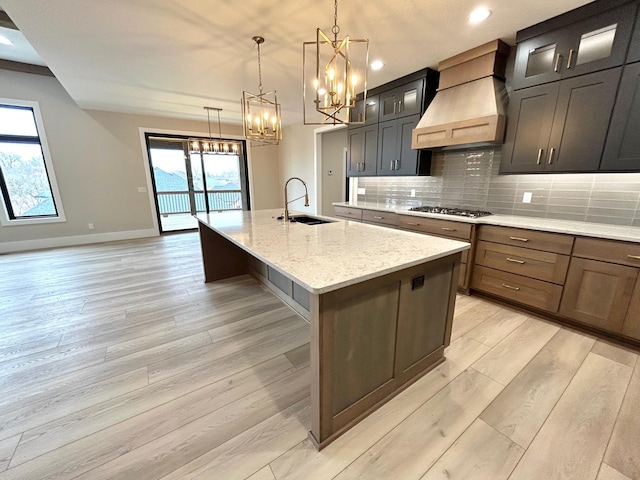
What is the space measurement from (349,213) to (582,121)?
2.76m

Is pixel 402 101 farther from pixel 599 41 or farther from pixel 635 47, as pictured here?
pixel 635 47

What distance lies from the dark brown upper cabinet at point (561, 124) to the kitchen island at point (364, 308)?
1.57 m

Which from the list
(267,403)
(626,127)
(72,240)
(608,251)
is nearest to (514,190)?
(626,127)

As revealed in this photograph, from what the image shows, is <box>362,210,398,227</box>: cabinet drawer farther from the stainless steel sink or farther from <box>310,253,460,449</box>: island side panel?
<box>310,253,460,449</box>: island side panel

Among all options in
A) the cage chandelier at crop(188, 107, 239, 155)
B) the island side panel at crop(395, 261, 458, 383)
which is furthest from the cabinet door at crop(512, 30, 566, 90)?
the cage chandelier at crop(188, 107, 239, 155)

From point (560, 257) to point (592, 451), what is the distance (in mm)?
1454

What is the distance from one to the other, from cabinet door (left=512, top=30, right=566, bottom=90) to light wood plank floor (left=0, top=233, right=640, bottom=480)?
2.16m

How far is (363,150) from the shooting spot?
4074mm

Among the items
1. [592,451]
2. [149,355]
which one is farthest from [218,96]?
[592,451]

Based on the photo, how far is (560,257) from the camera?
7.06 feet

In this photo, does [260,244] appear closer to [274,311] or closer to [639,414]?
[274,311]

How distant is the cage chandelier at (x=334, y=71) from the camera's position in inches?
62.7

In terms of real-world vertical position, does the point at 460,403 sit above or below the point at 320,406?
below

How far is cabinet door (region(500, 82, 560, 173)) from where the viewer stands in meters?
2.28
